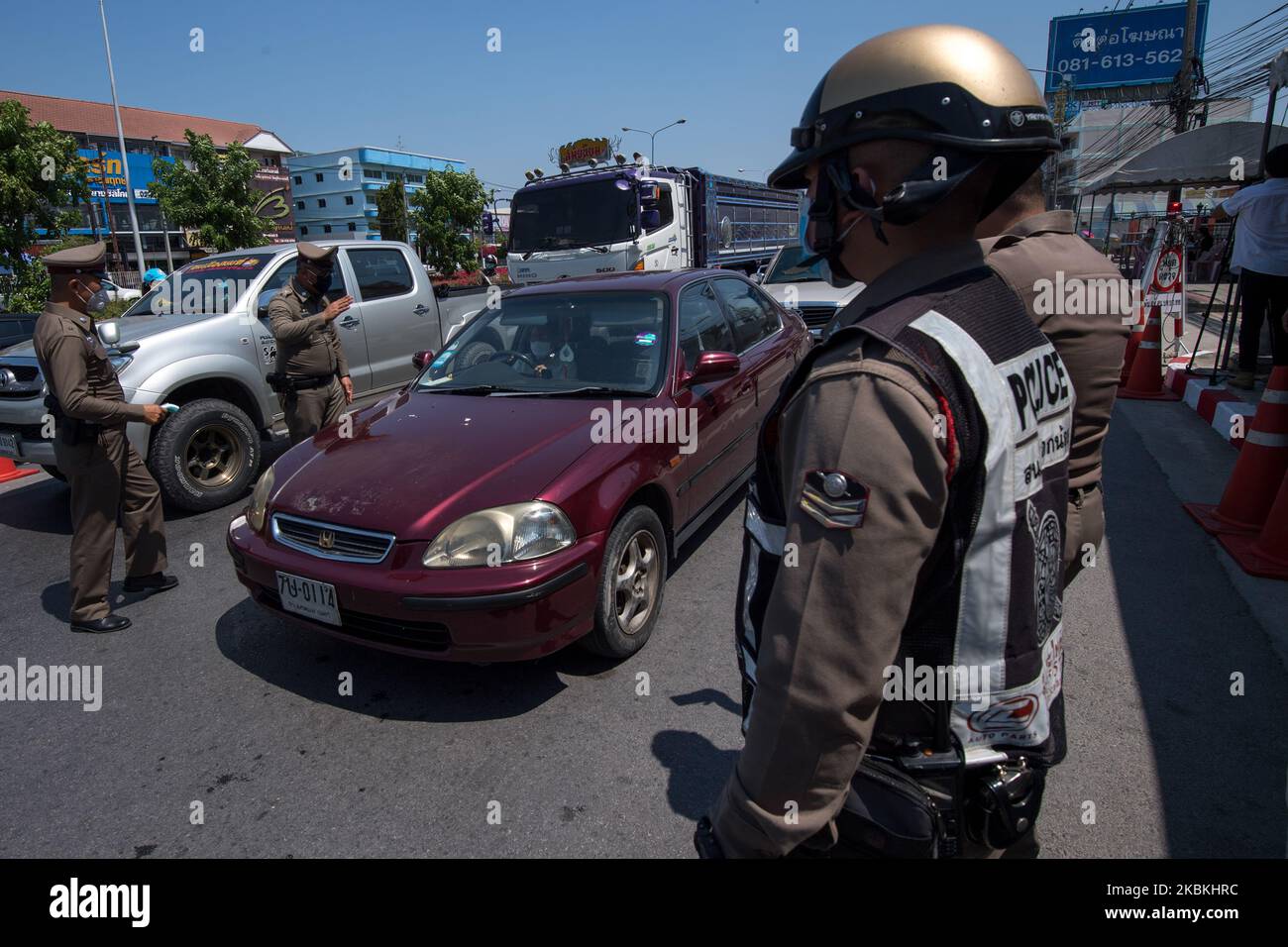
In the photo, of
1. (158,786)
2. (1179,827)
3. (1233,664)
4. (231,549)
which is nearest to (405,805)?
(158,786)

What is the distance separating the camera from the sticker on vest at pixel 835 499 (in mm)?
945

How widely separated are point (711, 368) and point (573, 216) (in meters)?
11.0

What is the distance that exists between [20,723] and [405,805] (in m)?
1.93

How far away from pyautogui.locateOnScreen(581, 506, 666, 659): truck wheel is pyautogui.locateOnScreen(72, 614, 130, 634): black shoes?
2559 millimetres

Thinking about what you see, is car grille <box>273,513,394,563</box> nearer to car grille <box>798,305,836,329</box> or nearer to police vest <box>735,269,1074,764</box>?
police vest <box>735,269,1074,764</box>

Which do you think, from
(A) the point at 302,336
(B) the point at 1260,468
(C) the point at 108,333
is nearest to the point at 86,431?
(C) the point at 108,333

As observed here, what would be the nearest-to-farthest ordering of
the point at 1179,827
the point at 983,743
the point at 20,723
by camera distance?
the point at 983,743
the point at 1179,827
the point at 20,723

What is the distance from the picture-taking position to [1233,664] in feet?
11.0

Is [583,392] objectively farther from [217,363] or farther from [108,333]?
[217,363]

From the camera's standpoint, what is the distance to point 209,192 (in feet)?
89.0

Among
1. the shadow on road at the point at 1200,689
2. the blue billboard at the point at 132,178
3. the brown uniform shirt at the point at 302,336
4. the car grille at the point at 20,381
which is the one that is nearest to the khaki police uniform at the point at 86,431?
the brown uniform shirt at the point at 302,336

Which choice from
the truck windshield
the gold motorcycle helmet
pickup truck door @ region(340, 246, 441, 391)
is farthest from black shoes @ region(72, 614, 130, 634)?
the truck windshield
